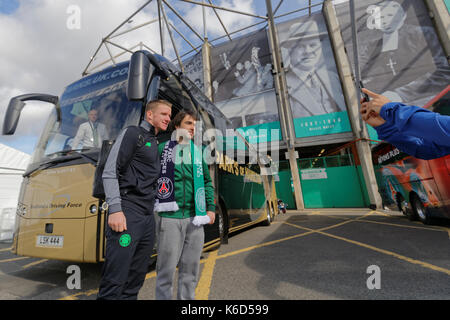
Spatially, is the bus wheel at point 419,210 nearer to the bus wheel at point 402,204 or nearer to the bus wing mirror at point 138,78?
the bus wheel at point 402,204

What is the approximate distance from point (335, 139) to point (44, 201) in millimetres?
13058

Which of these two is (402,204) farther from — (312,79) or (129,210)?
(312,79)

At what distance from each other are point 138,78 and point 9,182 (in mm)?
12120

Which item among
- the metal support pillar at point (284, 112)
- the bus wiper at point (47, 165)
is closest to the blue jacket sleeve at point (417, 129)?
the bus wiper at point (47, 165)

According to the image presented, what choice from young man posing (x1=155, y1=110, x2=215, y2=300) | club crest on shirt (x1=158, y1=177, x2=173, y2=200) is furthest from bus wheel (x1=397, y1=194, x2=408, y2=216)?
club crest on shirt (x1=158, y1=177, x2=173, y2=200)

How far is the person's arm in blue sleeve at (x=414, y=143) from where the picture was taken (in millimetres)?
1164

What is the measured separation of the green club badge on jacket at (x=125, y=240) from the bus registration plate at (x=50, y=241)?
1.68 metres

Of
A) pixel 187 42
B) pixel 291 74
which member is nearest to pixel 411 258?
pixel 291 74

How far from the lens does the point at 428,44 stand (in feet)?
39.0

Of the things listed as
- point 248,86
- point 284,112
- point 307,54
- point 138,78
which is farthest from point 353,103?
point 138,78

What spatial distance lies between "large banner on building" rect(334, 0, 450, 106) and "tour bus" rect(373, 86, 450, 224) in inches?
279

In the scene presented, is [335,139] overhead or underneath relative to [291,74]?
underneath
